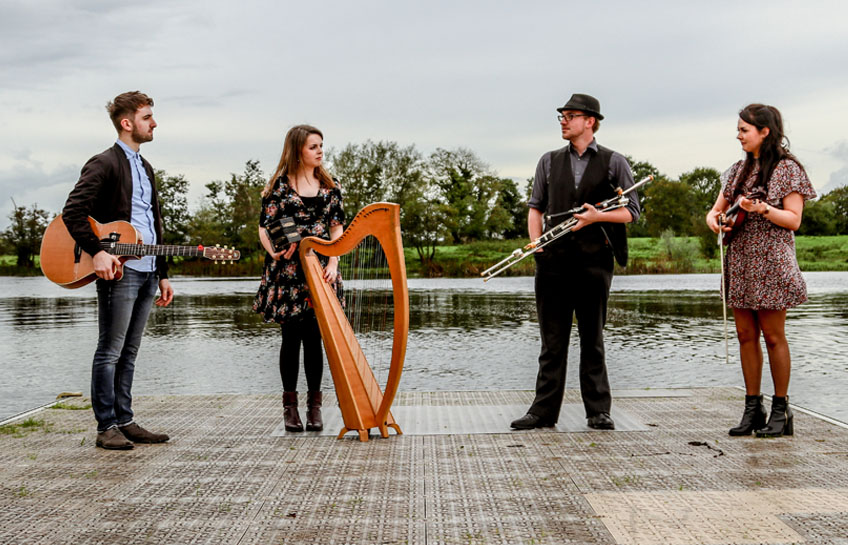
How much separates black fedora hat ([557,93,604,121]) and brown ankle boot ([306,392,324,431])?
2.46 meters

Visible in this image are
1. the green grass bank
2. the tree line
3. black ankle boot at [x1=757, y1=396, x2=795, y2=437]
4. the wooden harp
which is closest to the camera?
the wooden harp

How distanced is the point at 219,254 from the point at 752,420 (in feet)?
11.1

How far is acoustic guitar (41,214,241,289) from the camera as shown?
495 cm

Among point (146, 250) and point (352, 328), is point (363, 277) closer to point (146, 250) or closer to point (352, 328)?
point (352, 328)

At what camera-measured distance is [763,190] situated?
5.09m

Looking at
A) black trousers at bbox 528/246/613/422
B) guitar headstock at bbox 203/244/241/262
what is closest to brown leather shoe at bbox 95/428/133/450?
guitar headstock at bbox 203/244/241/262

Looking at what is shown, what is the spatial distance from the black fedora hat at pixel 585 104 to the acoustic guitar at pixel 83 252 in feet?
8.07

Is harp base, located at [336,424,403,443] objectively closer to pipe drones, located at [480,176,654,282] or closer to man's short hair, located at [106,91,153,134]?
pipe drones, located at [480,176,654,282]

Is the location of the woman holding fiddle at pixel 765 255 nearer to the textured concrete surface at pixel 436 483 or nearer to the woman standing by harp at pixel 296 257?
the textured concrete surface at pixel 436 483

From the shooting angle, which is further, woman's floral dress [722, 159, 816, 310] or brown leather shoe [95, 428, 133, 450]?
woman's floral dress [722, 159, 816, 310]

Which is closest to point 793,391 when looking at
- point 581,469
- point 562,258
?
point 562,258

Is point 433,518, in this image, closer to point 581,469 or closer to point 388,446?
point 581,469

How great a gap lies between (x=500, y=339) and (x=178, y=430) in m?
7.53

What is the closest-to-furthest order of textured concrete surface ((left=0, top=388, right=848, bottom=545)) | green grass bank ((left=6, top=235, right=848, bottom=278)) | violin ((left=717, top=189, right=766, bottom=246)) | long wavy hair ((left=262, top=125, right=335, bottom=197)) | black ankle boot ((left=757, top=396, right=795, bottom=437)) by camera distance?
1. textured concrete surface ((left=0, top=388, right=848, bottom=545))
2. black ankle boot ((left=757, top=396, right=795, bottom=437))
3. violin ((left=717, top=189, right=766, bottom=246))
4. long wavy hair ((left=262, top=125, right=335, bottom=197))
5. green grass bank ((left=6, top=235, right=848, bottom=278))
